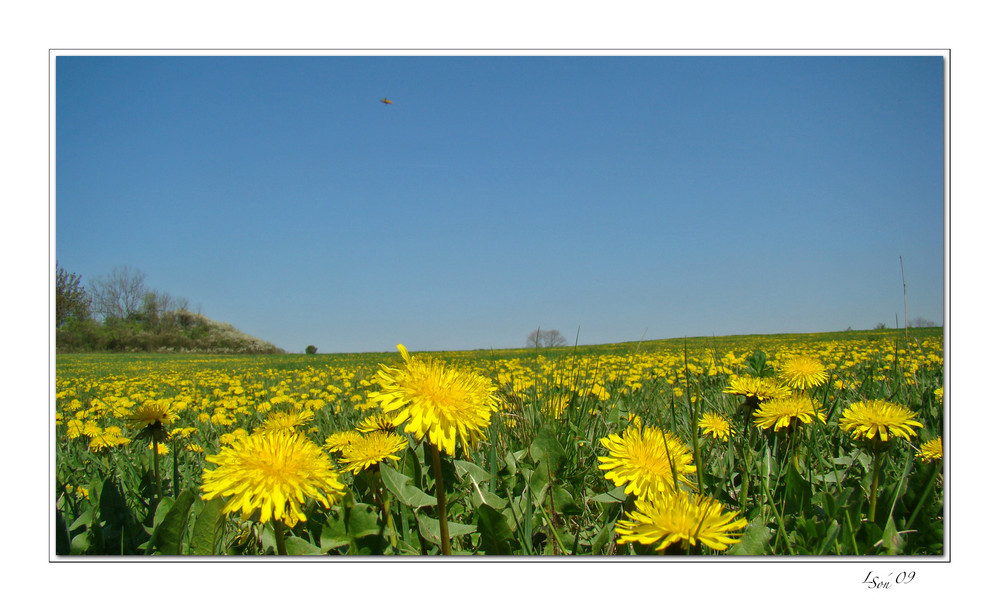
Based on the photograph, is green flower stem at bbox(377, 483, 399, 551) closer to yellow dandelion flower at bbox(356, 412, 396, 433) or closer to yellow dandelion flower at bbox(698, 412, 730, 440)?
yellow dandelion flower at bbox(356, 412, 396, 433)

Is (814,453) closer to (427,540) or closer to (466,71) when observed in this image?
(427,540)

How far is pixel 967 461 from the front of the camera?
1.47 meters

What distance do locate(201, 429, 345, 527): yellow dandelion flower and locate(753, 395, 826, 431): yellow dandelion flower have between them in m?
1.24

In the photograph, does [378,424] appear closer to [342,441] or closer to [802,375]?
[342,441]

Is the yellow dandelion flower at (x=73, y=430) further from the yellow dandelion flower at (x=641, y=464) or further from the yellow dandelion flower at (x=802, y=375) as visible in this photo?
the yellow dandelion flower at (x=802, y=375)

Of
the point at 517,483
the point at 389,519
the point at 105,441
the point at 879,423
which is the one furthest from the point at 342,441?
the point at 105,441

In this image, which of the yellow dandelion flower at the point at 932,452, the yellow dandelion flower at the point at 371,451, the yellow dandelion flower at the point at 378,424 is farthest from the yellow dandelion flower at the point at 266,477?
the yellow dandelion flower at the point at 932,452

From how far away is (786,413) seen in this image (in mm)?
1498

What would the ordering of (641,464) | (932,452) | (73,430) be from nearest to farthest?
(641,464) < (932,452) < (73,430)

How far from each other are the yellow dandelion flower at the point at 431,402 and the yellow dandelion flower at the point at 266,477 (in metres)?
0.19

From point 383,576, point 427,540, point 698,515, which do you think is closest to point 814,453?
point 698,515

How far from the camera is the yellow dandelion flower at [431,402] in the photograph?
994mm

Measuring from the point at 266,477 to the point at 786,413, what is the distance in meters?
1.39
